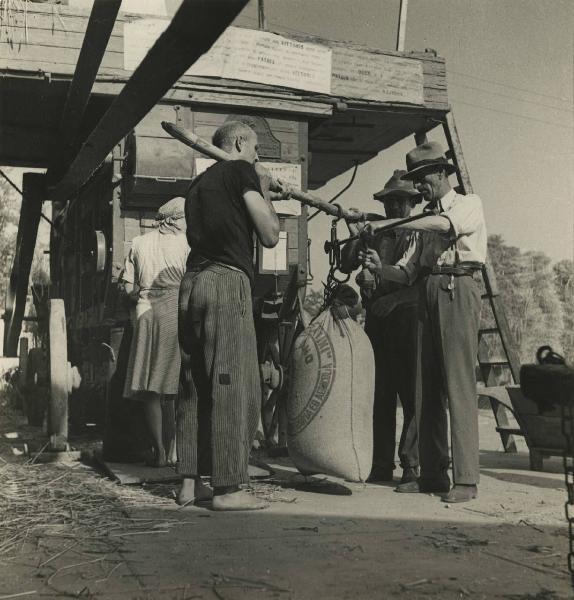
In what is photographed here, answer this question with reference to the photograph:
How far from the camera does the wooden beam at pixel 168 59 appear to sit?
2.25 meters

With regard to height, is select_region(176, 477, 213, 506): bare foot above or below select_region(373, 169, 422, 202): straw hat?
below

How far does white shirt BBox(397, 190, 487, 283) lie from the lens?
4.68 m

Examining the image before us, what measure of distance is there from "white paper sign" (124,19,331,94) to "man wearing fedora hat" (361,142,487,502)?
328 cm

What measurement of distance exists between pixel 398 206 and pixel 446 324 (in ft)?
4.72

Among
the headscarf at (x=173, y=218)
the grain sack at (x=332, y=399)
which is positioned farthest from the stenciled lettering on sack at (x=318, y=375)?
the headscarf at (x=173, y=218)

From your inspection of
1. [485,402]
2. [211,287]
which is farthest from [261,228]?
[485,402]

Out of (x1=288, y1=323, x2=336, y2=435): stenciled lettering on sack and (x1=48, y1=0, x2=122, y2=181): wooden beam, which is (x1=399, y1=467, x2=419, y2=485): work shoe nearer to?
(x1=288, y1=323, x2=336, y2=435): stenciled lettering on sack

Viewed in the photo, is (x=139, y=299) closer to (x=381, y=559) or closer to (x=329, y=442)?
(x=329, y=442)

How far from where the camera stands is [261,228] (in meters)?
4.13

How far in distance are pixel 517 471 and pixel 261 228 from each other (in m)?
3.29

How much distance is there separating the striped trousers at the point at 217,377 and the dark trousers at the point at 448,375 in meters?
1.21

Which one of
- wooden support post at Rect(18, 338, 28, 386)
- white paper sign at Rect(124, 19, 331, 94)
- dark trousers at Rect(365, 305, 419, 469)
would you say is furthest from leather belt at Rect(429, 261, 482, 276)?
wooden support post at Rect(18, 338, 28, 386)

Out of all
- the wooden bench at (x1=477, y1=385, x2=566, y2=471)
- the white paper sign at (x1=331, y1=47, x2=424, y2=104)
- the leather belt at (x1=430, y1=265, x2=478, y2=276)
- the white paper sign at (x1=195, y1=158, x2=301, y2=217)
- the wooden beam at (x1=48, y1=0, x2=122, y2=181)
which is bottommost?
the wooden bench at (x1=477, y1=385, x2=566, y2=471)

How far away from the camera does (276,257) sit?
799 cm
